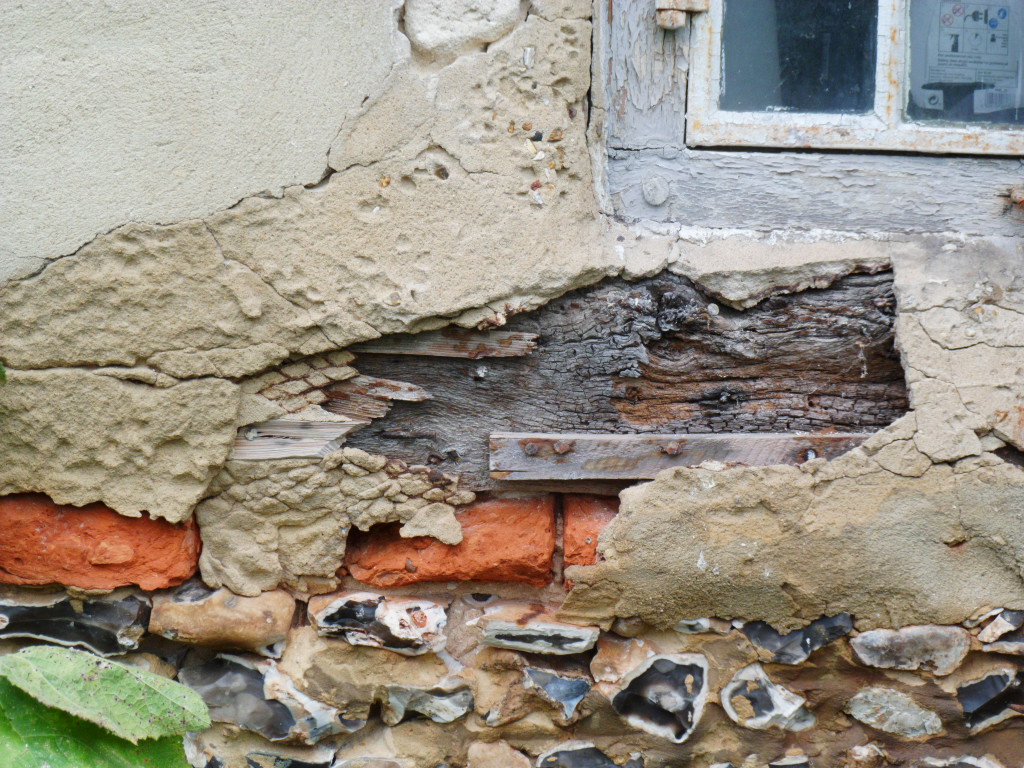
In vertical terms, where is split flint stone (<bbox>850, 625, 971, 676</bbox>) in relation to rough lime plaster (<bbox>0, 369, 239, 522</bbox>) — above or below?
below

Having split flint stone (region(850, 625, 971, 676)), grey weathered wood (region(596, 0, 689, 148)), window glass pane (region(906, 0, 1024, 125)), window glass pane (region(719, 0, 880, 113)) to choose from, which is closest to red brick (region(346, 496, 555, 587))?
split flint stone (region(850, 625, 971, 676))

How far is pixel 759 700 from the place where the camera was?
5.65ft

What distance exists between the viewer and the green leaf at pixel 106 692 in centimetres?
133

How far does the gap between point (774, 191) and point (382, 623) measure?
118 centimetres

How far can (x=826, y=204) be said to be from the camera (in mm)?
1757

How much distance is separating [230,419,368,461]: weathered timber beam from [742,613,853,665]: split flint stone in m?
0.94

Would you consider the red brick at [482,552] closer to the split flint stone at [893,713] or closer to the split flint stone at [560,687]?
the split flint stone at [560,687]

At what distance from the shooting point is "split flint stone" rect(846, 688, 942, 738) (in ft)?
5.61

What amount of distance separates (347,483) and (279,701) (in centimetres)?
45

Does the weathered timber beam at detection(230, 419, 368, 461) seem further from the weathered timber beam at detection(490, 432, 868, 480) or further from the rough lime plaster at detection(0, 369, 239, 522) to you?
the weathered timber beam at detection(490, 432, 868, 480)

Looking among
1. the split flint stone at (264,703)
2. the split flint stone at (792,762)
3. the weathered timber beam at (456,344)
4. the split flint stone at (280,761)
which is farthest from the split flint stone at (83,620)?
the split flint stone at (792,762)

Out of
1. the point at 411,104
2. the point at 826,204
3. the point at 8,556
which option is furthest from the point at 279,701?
the point at 826,204

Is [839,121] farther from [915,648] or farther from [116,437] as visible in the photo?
[116,437]

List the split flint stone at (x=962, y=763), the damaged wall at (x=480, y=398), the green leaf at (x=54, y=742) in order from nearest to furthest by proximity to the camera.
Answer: the green leaf at (x=54, y=742) < the damaged wall at (x=480, y=398) < the split flint stone at (x=962, y=763)
